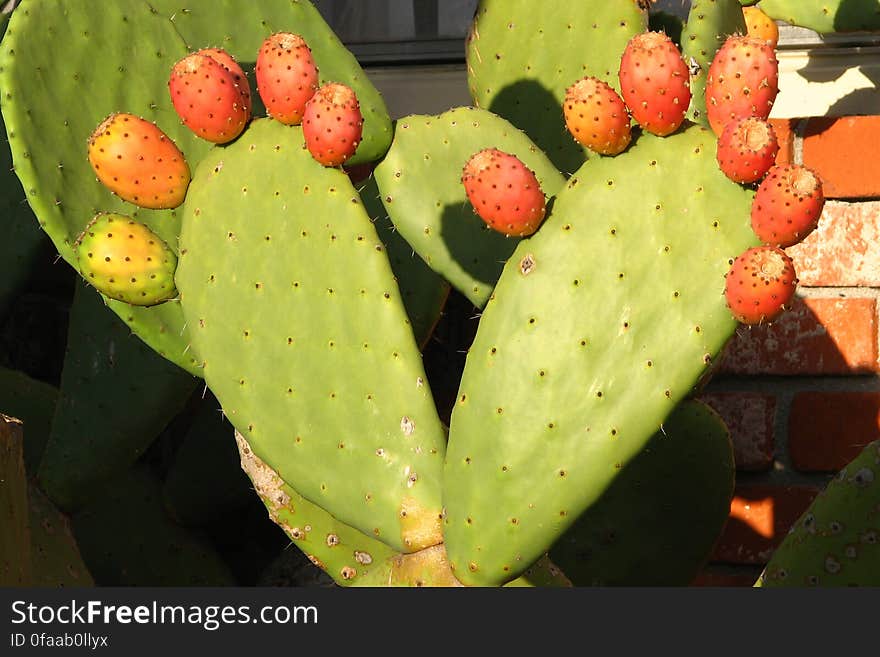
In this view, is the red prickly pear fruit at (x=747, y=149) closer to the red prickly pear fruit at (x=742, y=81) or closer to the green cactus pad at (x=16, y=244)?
the red prickly pear fruit at (x=742, y=81)

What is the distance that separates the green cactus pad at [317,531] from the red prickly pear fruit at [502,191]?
0.40 meters

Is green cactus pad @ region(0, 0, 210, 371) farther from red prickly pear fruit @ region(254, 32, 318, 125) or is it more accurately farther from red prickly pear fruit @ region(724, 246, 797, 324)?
red prickly pear fruit @ region(724, 246, 797, 324)

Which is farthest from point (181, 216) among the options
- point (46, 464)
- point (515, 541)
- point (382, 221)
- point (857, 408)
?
point (857, 408)

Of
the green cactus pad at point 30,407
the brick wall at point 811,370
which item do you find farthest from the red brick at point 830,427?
the green cactus pad at point 30,407

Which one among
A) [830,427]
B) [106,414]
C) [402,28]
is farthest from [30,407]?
[830,427]

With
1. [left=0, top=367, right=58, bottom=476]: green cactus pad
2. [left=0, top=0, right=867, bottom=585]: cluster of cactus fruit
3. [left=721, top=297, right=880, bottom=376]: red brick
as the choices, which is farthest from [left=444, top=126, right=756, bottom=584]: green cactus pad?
[left=0, top=367, right=58, bottom=476]: green cactus pad

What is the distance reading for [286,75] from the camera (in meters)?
0.99

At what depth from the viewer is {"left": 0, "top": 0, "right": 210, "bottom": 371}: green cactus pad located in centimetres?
107

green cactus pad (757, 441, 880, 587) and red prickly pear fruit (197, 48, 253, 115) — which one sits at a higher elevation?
red prickly pear fruit (197, 48, 253, 115)

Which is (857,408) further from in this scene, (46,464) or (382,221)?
(46,464)

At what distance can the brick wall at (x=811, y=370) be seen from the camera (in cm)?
142

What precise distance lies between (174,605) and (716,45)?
27.8 inches

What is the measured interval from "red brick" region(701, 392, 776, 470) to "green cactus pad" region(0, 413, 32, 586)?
2.57 ft

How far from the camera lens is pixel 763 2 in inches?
54.9
